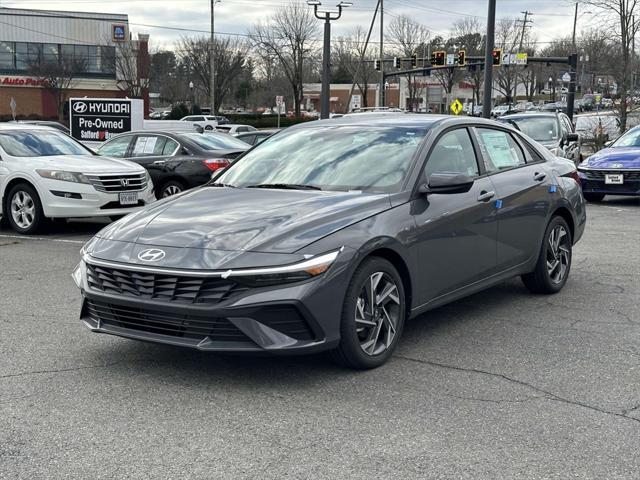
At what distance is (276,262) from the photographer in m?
4.34

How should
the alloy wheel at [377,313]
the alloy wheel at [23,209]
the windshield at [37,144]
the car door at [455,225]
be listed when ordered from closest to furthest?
the alloy wheel at [377,313], the car door at [455,225], the alloy wheel at [23,209], the windshield at [37,144]

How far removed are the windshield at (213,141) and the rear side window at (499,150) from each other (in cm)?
694

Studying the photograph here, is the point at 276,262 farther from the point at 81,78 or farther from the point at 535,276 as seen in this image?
the point at 81,78

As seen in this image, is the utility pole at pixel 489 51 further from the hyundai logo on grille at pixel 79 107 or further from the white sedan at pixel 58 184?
the white sedan at pixel 58 184

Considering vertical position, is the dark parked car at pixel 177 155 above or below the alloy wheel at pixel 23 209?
above

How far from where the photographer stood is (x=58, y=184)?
1059 centimetres

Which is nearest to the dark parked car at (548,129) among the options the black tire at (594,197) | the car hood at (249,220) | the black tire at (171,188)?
the black tire at (594,197)

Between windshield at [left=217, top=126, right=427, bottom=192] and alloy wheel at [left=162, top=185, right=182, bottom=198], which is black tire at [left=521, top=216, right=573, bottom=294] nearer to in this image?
windshield at [left=217, top=126, right=427, bottom=192]

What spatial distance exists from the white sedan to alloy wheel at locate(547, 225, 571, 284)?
596 cm

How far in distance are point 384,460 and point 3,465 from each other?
1661mm

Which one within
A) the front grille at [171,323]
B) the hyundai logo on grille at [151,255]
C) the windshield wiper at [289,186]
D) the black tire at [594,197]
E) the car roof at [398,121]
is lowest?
the black tire at [594,197]

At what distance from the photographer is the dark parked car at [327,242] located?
4.35 m

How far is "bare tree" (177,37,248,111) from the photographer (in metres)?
65.4

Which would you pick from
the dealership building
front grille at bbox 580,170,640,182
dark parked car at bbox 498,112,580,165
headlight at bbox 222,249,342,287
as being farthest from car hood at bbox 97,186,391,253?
the dealership building
